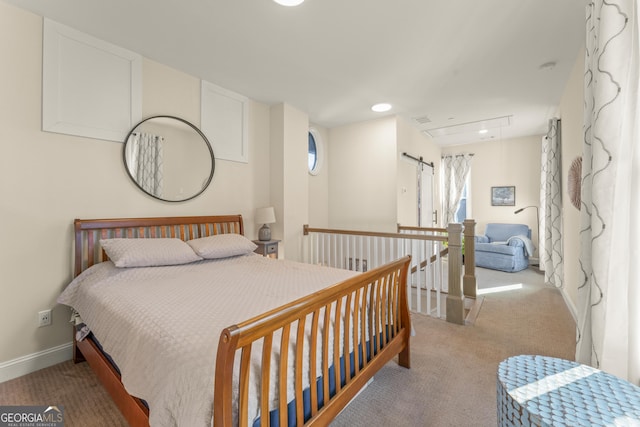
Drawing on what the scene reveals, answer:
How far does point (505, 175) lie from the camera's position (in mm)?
5789

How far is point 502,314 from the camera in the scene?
2.94 meters

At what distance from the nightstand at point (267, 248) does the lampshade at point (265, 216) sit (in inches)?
9.4

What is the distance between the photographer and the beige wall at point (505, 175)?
5480 mm

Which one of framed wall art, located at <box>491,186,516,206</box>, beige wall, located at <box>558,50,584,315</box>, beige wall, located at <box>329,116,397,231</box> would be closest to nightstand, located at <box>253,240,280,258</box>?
beige wall, located at <box>329,116,397,231</box>

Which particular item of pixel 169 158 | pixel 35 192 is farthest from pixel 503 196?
pixel 35 192

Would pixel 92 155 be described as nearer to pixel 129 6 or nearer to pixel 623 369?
pixel 129 6

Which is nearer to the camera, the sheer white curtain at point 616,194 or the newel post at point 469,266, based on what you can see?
the sheer white curtain at point 616,194

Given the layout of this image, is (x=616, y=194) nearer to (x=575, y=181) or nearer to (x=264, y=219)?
(x=575, y=181)

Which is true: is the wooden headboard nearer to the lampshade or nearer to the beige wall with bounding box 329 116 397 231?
the lampshade

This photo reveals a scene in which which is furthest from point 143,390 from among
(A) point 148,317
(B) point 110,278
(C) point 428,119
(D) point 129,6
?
(C) point 428,119

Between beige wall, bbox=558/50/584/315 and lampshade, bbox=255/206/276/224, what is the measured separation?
3.15 metres

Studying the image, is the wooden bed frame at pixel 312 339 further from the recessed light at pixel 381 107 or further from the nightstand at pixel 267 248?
the recessed light at pixel 381 107

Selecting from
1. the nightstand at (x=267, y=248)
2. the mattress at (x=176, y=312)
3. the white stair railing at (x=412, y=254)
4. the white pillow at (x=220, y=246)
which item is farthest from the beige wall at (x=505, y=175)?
the white pillow at (x=220, y=246)

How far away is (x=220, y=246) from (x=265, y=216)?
86 cm
